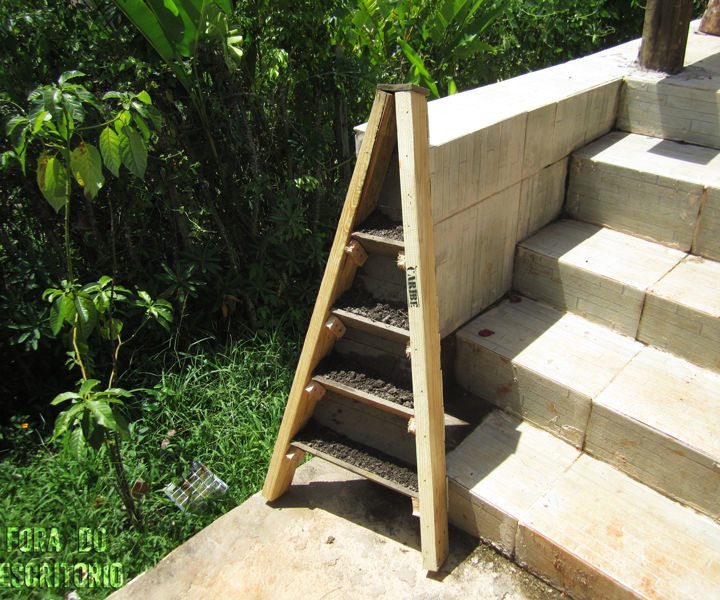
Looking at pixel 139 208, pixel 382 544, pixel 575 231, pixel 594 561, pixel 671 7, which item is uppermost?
pixel 671 7

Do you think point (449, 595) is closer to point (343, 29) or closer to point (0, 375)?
point (0, 375)

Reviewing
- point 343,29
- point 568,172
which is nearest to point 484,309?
point 568,172

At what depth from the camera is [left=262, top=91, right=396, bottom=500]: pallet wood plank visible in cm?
217

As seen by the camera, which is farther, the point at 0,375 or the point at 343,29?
the point at 343,29

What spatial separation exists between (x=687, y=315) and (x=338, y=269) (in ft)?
4.93

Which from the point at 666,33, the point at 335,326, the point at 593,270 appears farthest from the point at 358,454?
the point at 666,33

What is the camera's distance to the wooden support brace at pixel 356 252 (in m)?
2.33

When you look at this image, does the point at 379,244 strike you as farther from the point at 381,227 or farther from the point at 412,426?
the point at 412,426

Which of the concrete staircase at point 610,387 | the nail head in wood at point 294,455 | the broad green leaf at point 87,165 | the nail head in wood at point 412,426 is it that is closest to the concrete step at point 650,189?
the concrete staircase at point 610,387

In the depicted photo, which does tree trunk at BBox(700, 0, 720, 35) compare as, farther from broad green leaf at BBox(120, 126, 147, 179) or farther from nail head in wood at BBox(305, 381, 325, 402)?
broad green leaf at BBox(120, 126, 147, 179)

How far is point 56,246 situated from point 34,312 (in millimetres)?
392

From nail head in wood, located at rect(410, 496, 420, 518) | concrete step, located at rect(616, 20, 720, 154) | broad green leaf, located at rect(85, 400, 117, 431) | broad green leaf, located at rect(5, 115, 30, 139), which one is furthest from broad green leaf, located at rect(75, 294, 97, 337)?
concrete step, located at rect(616, 20, 720, 154)

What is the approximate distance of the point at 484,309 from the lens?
3.12 meters

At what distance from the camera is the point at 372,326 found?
93.7 inches
